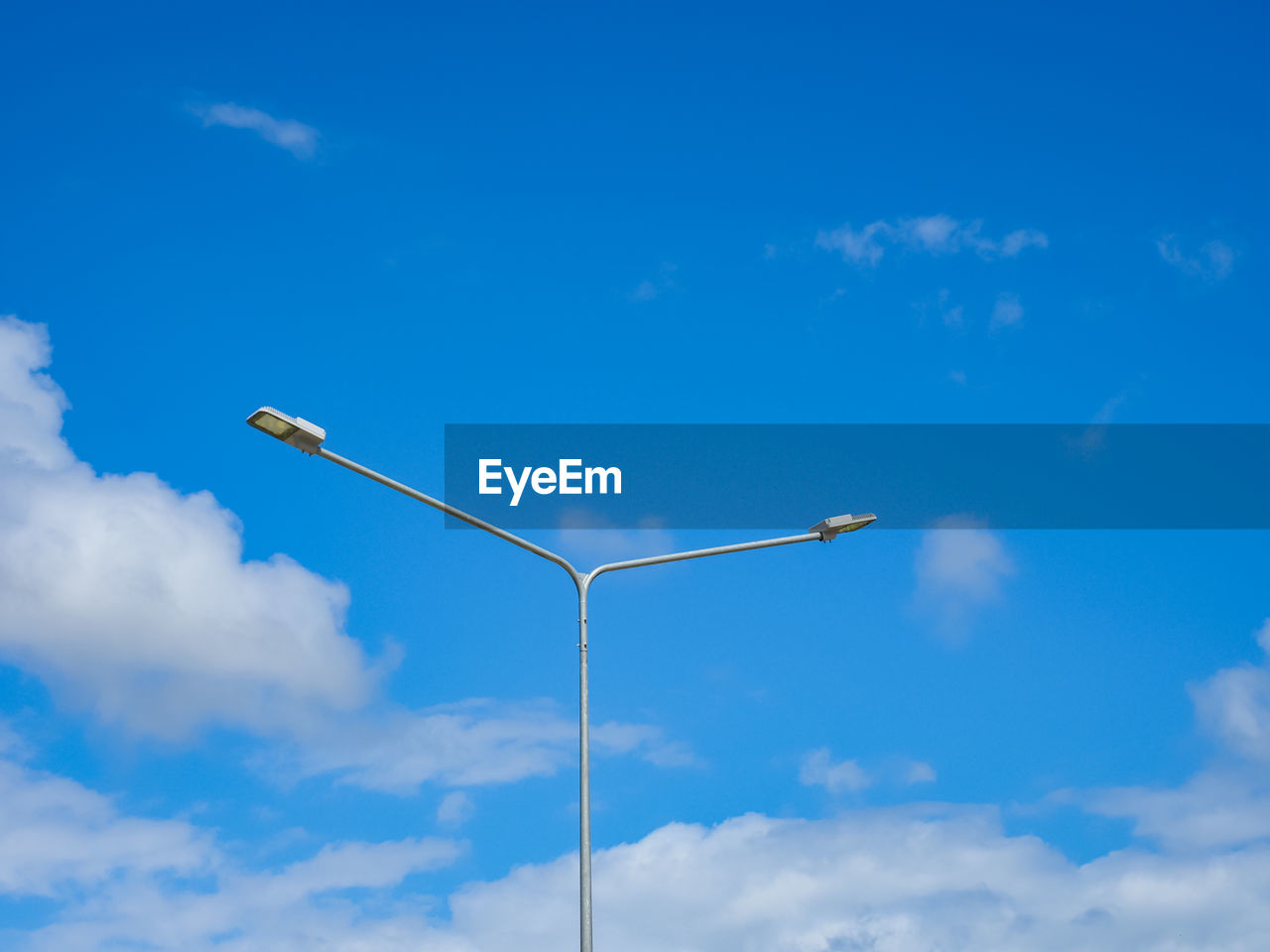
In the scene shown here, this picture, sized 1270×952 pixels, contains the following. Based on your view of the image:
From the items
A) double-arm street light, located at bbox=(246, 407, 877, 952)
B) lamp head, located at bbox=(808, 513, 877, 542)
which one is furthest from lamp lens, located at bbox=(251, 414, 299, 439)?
lamp head, located at bbox=(808, 513, 877, 542)

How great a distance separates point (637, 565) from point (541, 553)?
1.56 metres

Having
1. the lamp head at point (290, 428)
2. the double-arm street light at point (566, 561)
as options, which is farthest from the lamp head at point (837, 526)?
the lamp head at point (290, 428)

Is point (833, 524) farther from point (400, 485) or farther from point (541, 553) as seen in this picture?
point (400, 485)

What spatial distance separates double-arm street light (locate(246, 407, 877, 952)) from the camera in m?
17.3

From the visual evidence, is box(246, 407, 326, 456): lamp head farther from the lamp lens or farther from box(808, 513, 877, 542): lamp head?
box(808, 513, 877, 542): lamp head

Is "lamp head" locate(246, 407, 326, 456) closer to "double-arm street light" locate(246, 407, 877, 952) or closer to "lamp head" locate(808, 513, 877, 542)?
"double-arm street light" locate(246, 407, 877, 952)

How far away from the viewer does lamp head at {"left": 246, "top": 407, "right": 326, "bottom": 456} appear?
17.3 metres

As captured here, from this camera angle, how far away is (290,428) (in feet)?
57.3

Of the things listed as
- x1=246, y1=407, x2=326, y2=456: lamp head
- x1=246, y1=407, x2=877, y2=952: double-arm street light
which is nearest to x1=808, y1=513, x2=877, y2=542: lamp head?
x1=246, y1=407, x2=877, y2=952: double-arm street light

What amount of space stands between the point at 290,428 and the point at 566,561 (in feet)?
15.1

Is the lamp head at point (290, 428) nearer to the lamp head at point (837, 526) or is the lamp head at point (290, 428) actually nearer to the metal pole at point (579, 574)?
the metal pole at point (579, 574)

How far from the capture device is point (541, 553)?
1936cm

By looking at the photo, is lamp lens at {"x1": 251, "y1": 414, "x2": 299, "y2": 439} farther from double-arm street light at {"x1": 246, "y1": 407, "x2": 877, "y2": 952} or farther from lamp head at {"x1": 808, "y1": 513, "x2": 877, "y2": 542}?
lamp head at {"x1": 808, "y1": 513, "x2": 877, "y2": 542}

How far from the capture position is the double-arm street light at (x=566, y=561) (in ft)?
56.7
